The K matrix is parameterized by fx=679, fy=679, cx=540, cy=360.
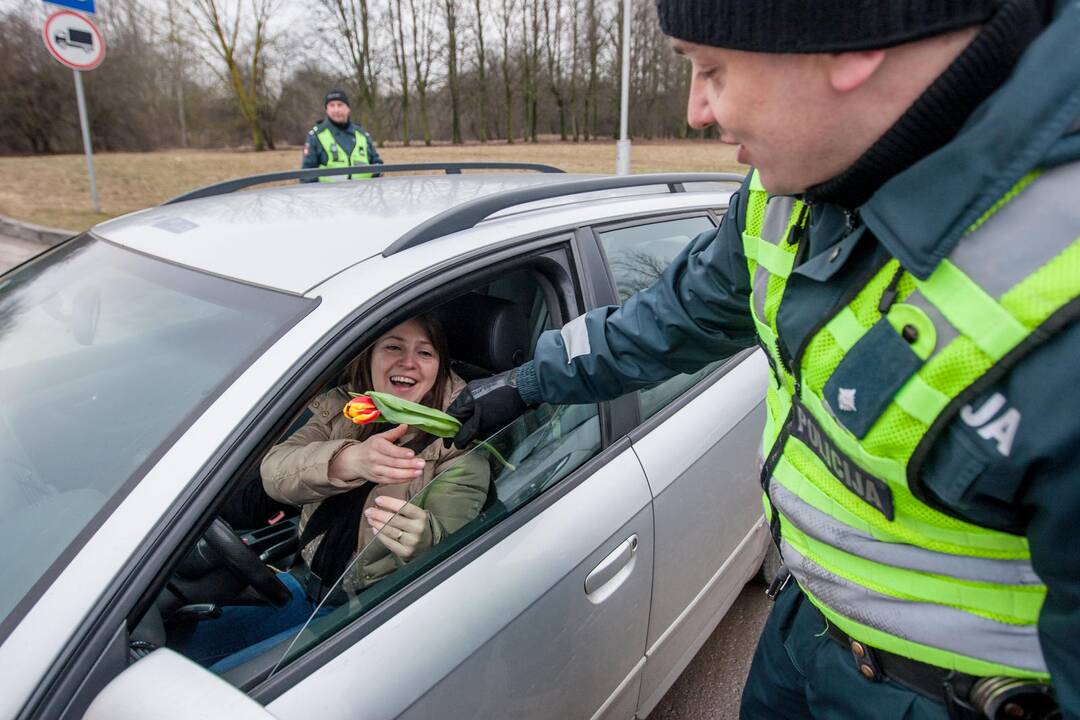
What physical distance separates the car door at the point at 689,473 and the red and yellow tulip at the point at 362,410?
25.3 inches

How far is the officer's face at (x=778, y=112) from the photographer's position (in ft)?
2.64

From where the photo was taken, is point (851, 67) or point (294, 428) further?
point (294, 428)

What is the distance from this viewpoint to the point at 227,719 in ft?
2.77

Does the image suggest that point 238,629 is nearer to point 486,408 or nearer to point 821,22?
point 486,408

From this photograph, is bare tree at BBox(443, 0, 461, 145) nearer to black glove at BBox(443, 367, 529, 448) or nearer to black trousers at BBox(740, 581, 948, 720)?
black glove at BBox(443, 367, 529, 448)

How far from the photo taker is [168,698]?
0.86m

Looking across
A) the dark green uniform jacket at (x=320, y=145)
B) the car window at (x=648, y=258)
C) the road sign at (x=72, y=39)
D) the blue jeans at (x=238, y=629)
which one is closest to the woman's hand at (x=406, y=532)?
the blue jeans at (x=238, y=629)

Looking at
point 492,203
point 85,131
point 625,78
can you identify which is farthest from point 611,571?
point 85,131

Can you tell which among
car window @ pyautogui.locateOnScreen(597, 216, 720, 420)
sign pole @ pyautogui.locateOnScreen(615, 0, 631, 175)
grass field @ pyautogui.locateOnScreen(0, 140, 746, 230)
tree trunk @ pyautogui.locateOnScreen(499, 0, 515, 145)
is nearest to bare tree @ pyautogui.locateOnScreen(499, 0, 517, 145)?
tree trunk @ pyautogui.locateOnScreen(499, 0, 515, 145)

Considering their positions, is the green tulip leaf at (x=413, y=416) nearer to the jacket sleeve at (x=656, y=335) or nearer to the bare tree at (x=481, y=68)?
the jacket sleeve at (x=656, y=335)

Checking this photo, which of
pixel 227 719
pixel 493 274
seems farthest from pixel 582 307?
pixel 227 719

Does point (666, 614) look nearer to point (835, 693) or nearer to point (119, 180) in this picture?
point (835, 693)

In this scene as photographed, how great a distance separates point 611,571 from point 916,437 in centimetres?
86

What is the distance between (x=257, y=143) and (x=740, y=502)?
1237 inches
